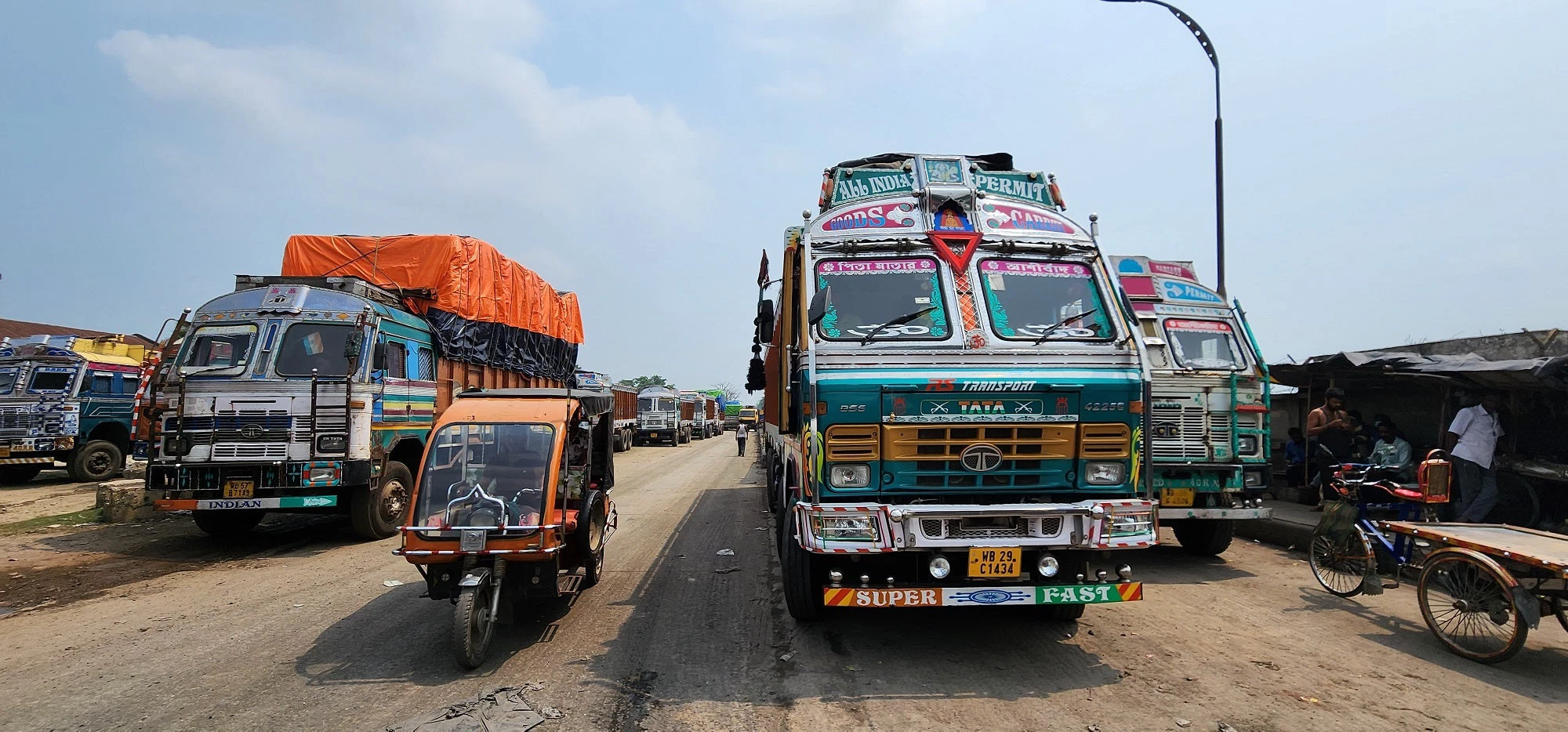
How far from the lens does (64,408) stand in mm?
16094

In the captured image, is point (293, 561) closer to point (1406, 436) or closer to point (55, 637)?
point (55, 637)

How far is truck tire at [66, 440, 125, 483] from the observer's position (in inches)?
654

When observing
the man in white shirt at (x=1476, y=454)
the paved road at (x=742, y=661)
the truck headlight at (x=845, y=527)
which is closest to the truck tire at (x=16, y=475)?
the paved road at (x=742, y=661)

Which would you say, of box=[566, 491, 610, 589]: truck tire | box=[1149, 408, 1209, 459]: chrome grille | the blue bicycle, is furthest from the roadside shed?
box=[566, 491, 610, 589]: truck tire

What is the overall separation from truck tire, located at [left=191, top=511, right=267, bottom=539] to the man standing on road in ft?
47.5

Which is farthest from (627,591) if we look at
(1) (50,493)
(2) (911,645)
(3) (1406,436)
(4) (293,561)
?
(1) (50,493)

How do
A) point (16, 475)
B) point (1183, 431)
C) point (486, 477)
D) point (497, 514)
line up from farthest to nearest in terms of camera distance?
point (16, 475), point (1183, 431), point (486, 477), point (497, 514)

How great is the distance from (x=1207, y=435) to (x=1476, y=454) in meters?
2.67

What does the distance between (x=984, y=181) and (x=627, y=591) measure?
475 cm

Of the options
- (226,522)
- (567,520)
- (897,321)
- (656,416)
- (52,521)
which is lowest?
(52,521)

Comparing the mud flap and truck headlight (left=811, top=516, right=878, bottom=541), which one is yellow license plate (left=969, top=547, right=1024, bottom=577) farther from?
the mud flap

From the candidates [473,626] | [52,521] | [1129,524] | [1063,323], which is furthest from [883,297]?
[52,521]

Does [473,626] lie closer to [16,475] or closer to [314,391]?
[314,391]

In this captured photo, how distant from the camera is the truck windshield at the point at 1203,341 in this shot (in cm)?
888
